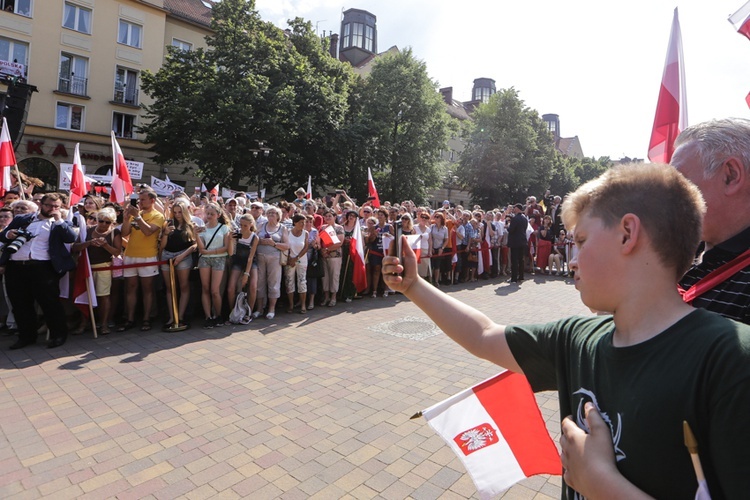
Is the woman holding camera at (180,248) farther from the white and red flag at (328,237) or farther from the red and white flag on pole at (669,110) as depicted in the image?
the red and white flag on pole at (669,110)

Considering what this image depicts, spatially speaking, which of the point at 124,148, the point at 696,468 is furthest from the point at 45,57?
the point at 696,468

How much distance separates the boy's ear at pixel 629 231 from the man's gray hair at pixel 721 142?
0.55 m

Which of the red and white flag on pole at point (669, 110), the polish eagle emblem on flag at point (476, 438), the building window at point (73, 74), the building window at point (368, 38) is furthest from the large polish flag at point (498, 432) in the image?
the building window at point (368, 38)

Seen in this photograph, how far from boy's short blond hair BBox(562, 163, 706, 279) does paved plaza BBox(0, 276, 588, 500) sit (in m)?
2.64

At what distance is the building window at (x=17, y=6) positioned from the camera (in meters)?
27.1

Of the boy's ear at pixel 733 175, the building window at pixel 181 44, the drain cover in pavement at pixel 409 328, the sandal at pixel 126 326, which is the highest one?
the building window at pixel 181 44

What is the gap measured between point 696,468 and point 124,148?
37020 millimetres

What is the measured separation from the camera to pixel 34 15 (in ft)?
91.5

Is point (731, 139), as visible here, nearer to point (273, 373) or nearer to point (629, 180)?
point (629, 180)

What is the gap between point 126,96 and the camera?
32.3 meters

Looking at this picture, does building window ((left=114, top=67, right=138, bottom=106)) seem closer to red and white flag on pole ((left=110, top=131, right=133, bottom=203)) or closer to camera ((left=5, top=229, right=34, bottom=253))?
A: red and white flag on pole ((left=110, top=131, right=133, bottom=203))

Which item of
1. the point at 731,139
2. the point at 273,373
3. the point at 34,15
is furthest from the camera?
the point at 34,15

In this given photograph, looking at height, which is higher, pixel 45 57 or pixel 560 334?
pixel 45 57

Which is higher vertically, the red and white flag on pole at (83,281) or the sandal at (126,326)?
the red and white flag on pole at (83,281)
